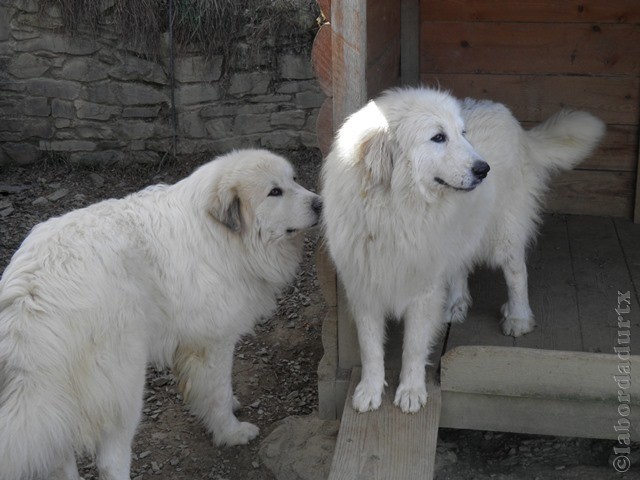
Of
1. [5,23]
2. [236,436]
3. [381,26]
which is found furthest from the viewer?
[5,23]

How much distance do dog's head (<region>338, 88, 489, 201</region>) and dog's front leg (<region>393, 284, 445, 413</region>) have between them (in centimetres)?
52

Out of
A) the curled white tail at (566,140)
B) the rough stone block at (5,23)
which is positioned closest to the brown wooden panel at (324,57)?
the curled white tail at (566,140)

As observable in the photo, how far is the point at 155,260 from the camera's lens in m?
3.31

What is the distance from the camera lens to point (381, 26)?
3.69 metres

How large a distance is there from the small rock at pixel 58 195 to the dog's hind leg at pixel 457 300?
3854 millimetres

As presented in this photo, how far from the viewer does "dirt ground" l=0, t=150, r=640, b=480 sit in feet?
12.0

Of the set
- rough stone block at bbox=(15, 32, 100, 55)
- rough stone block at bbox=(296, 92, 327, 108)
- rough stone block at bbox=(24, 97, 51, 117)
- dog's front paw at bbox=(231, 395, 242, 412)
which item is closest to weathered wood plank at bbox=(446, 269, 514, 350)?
dog's front paw at bbox=(231, 395, 242, 412)

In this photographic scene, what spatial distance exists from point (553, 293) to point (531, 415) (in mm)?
802

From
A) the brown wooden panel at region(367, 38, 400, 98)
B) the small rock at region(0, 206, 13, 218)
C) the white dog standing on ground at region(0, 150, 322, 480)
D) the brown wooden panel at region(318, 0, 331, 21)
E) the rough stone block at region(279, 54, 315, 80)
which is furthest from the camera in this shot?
the rough stone block at region(279, 54, 315, 80)

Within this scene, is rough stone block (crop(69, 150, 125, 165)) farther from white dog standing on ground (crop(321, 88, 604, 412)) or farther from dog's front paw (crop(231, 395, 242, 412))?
white dog standing on ground (crop(321, 88, 604, 412))

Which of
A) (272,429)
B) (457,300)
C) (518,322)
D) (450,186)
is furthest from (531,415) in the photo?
(272,429)

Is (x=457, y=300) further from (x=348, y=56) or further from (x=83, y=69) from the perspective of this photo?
(x=83, y=69)

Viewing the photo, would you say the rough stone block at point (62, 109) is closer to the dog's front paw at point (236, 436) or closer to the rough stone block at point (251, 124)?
the rough stone block at point (251, 124)

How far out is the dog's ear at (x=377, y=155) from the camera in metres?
2.92
